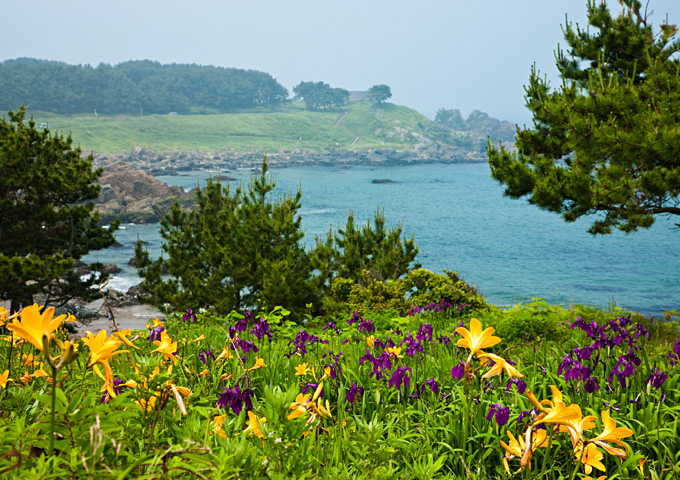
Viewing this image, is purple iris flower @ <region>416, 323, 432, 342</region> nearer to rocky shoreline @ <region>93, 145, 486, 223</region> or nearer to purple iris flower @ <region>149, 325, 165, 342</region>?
purple iris flower @ <region>149, 325, 165, 342</region>

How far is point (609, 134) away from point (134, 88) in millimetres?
142432

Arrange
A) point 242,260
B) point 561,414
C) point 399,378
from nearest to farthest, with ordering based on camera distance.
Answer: point 561,414 < point 399,378 < point 242,260

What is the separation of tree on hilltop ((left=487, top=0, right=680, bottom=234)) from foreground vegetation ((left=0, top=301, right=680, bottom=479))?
344 centimetres

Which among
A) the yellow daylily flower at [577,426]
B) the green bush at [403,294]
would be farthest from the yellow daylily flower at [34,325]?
the green bush at [403,294]

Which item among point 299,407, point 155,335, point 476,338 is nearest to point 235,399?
point 299,407

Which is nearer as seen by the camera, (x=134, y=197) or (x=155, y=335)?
(x=155, y=335)

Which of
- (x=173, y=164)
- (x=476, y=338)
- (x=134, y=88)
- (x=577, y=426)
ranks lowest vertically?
(x=173, y=164)

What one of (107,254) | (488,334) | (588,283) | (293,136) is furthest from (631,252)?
(293,136)

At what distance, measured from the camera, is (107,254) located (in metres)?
33.8

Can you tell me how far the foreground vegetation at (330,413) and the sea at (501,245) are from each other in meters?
6.97

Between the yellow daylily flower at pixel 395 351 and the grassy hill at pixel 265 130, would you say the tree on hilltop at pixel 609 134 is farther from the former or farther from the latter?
the grassy hill at pixel 265 130

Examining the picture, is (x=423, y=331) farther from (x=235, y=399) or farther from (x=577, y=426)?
(x=577, y=426)

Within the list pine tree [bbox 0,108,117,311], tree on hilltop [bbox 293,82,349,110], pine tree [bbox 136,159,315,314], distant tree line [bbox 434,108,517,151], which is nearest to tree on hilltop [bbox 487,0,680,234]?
pine tree [bbox 136,159,315,314]

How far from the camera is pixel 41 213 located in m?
10.8
